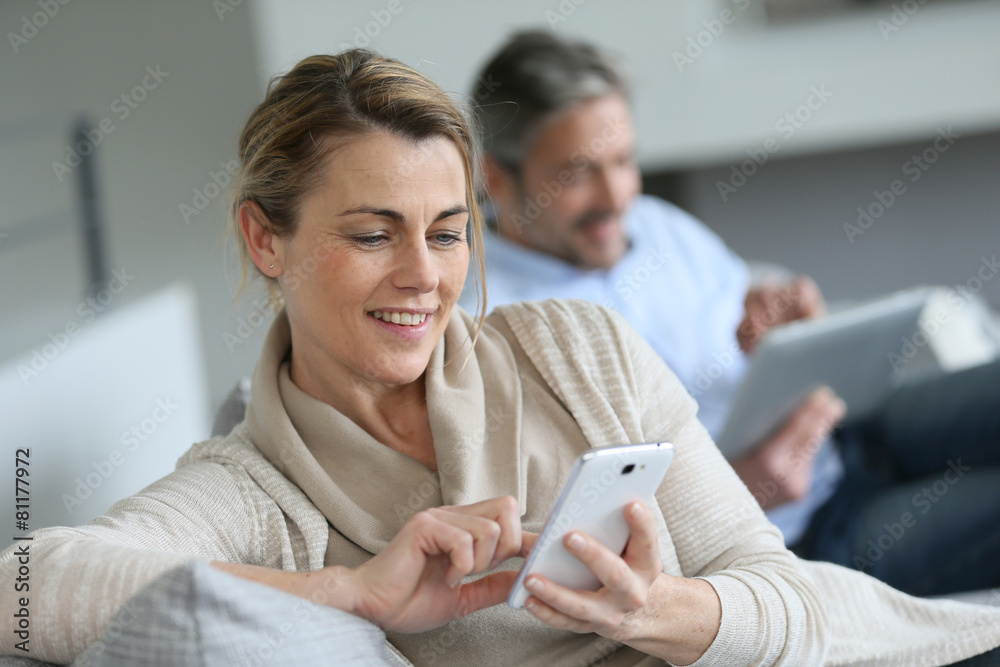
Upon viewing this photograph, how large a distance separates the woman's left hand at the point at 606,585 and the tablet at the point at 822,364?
784 millimetres

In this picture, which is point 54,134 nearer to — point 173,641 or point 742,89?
point 742,89

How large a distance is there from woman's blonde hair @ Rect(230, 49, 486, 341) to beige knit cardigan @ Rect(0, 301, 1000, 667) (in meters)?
0.17

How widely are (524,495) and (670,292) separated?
1.33m

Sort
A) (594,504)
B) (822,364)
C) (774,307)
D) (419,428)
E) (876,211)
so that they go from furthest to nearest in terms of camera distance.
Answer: (876,211) < (774,307) < (822,364) < (419,428) < (594,504)

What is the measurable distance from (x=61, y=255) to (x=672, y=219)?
302 cm

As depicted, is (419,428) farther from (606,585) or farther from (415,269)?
(606,585)

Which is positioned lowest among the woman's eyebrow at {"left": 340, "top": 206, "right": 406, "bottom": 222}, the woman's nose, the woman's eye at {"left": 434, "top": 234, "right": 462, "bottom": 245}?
the woman's nose

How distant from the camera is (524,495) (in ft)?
3.47

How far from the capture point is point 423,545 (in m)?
0.81

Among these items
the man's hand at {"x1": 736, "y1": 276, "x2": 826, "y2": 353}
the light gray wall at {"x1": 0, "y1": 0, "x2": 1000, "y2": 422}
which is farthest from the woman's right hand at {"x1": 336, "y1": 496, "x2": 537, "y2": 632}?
the light gray wall at {"x1": 0, "y1": 0, "x2": 1000, "y2": 422}

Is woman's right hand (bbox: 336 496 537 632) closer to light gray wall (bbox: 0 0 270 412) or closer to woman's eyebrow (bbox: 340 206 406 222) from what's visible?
woman's eyebrow (bbox: 340 206 406 222)

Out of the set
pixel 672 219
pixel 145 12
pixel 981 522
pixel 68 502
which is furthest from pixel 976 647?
pixel 145 12

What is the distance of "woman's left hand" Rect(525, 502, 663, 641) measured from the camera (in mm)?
800

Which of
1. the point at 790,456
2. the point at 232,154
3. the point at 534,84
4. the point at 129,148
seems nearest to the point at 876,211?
the point at 534,84
